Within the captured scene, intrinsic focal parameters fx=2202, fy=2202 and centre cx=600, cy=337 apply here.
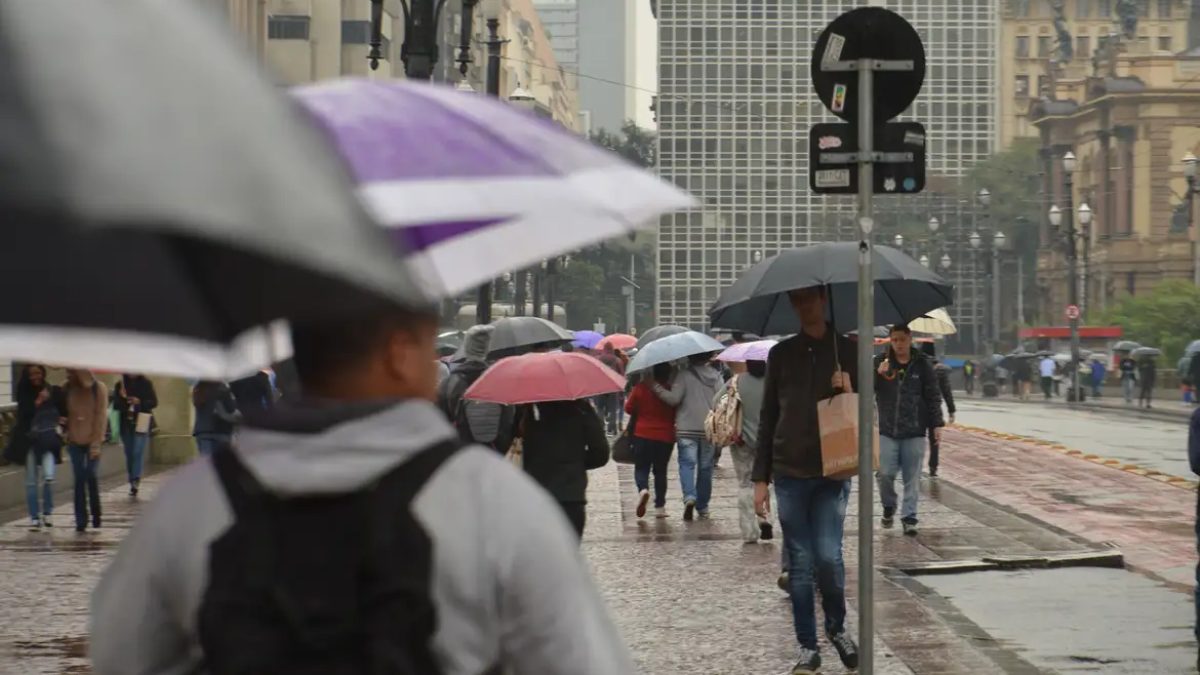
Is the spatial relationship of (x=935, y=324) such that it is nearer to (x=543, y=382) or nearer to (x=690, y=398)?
(x=690, y=398)

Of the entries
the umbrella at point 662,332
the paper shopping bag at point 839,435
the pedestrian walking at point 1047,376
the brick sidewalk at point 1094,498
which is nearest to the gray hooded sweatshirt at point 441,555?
the paper shopping bag at point 839,435

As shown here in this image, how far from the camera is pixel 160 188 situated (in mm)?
1824

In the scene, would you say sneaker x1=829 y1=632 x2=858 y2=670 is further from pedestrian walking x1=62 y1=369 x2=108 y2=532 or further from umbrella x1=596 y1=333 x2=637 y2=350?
umbrella x1=596 y1=333 x2=637 y2=350

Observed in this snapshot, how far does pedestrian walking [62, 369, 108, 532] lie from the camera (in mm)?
18062

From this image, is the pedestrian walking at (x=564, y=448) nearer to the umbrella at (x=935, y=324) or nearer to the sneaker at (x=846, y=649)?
the sneaker at (x=846, y=649)

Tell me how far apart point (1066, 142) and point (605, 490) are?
101607mm

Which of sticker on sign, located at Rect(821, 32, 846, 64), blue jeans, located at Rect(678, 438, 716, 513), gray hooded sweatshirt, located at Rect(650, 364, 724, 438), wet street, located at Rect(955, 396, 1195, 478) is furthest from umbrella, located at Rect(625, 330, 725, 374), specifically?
wet street, located at Rect(955, 396, 1195, 478)

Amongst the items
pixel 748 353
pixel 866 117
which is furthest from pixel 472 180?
pixel 748 353

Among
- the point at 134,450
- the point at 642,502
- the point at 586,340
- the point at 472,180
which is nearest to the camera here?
the point at 472,180

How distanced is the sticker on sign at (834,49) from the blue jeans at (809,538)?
194cm

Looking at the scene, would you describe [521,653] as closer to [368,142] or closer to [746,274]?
[368,142]

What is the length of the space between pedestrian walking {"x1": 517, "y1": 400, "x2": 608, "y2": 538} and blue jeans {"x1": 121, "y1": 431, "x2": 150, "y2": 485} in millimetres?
11646

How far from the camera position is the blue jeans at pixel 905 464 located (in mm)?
16828

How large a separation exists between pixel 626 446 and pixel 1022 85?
147 meters
